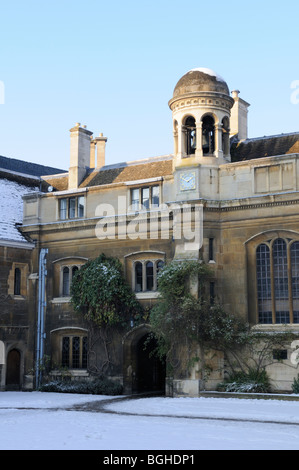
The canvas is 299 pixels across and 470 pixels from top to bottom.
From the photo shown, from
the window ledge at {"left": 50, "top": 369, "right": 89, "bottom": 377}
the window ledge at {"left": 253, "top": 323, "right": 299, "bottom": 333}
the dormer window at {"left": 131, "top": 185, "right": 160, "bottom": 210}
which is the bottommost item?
the window ledge at {"left": 50, "top": 369, "right": 89, "bottom": 377}

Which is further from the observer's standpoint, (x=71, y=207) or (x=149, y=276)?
(x=71, y=207)

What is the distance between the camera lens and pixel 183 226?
2634 centimetres

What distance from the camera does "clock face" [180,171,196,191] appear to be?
26547 millimetres

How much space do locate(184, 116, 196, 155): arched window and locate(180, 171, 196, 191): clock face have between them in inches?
63.9

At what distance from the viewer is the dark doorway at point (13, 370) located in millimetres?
29750

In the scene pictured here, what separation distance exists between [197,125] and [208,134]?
4.27 feet

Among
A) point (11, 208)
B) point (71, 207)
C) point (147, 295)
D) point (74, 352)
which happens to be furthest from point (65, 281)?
point (147, 295)

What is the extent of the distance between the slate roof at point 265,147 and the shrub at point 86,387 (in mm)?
11094

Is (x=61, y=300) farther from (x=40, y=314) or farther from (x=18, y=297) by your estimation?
(x=18, y=297)

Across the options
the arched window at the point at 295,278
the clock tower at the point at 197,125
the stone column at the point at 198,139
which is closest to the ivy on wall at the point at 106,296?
the clock tower at the point at 197,125

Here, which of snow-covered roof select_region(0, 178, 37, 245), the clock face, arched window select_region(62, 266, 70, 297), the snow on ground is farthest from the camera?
snow-covered roof select_region(0, 178, 37, 245)

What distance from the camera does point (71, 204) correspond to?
30812 millimetres

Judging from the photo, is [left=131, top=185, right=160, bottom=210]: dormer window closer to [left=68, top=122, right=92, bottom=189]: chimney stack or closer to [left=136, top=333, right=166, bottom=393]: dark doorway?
Answer: [left=68, top=122, right=92, bottom=189]: chimney stack

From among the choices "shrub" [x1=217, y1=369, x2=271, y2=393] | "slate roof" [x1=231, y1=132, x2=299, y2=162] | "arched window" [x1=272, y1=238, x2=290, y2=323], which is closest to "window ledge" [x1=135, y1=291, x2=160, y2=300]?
"shrub" [x1=217, y1=369, x2=271, y2=393]
